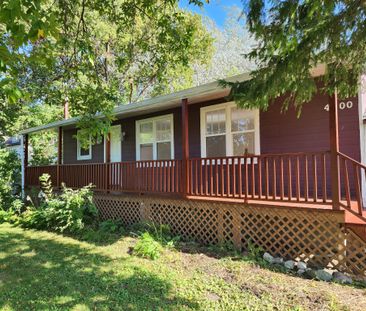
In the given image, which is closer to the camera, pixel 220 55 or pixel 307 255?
pixel 307 255

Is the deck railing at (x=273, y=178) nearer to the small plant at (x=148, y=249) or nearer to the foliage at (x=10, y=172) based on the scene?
the small plant at (x=148, y=249)

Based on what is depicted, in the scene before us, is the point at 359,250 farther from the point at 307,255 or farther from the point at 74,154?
the point at 74,154

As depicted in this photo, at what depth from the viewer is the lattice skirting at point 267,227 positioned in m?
4.64

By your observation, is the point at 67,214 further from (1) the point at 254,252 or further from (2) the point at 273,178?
(2) the point at 273,178

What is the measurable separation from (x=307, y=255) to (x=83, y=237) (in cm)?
492

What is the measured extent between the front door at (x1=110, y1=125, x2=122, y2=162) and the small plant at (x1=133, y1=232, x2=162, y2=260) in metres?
5.53

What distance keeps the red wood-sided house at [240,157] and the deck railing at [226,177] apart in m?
0.02

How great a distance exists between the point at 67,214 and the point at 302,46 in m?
6.90

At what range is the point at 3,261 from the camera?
220 inches

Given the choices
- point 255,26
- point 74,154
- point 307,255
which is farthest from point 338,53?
point 74,154

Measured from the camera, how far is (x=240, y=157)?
576 cm

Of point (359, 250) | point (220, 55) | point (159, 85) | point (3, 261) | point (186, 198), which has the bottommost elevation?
point (3, 261)

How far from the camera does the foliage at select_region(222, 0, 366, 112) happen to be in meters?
3.29

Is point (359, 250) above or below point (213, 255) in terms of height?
above
